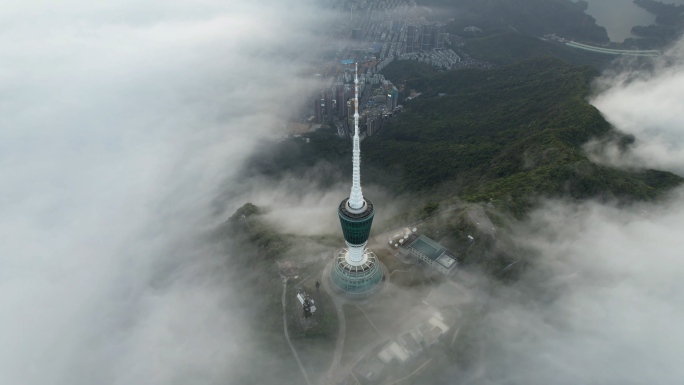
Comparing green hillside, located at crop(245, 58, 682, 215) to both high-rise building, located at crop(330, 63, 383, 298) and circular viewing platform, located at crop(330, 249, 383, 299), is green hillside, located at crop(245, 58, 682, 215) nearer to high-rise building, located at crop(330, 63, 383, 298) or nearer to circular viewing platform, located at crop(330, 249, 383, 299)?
circular viewing platform, located at crop(330, 249, 383, 299)

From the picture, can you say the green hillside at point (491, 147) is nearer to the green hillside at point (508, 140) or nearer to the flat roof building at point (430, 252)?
the green hillside at point (508, 140)

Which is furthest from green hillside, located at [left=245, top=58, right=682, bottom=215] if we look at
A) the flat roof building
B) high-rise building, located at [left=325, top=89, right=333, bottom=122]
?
the flat roof building

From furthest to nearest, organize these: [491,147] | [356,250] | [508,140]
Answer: [508,140]
[491,147]
[356,250]

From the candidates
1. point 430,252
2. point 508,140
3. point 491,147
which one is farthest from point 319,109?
point 430,252

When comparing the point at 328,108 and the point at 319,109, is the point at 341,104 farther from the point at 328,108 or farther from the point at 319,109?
the point at 319,109

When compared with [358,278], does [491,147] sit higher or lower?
lower

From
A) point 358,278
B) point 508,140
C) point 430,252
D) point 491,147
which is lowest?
point 491,147

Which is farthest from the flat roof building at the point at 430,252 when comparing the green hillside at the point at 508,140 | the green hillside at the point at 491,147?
the green hillside at the point at 491,147

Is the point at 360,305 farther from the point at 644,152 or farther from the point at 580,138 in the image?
the point at 644,152

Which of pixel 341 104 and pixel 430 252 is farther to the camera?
pixel 341 104

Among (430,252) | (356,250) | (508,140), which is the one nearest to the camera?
(356,250)
